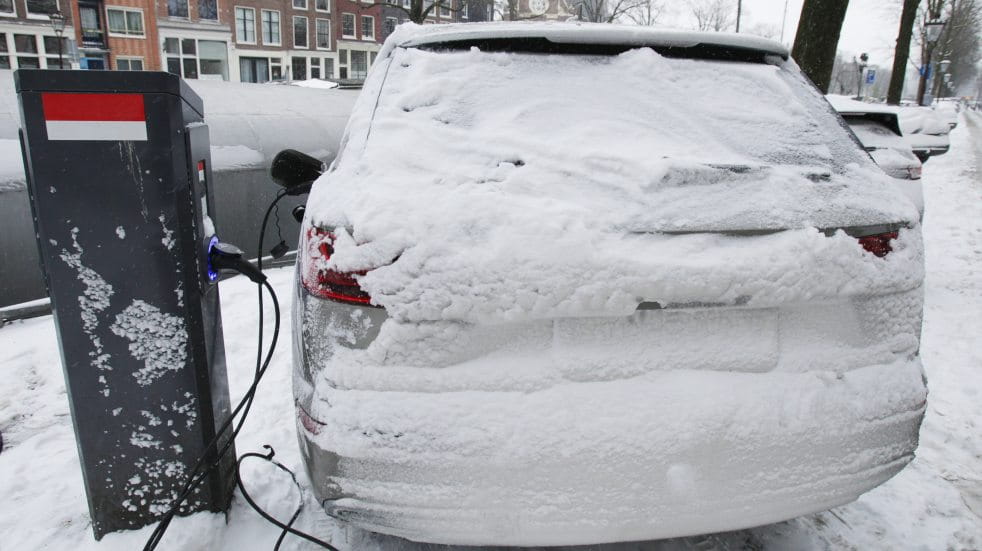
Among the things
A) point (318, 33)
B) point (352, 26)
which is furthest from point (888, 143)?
point (352, 26)

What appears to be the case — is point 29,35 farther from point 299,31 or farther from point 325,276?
point 325,276

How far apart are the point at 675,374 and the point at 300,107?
6.37 m

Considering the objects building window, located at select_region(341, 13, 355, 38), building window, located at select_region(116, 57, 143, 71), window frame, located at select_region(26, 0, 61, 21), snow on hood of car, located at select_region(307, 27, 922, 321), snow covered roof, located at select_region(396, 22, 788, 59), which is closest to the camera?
snow on hood of car, located at select_region(307, 27, 922, 321)

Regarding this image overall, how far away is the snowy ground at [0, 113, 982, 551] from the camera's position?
2.26 m

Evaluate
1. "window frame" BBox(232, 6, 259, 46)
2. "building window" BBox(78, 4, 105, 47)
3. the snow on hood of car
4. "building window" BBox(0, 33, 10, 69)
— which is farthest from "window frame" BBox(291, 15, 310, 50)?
the snow on hood of car

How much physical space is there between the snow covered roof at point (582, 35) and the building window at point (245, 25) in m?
47.9

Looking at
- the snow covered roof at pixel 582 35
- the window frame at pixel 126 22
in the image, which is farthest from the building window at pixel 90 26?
the snow covered roof at pixel 582 35

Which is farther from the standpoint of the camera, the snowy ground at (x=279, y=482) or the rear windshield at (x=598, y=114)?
the snowy ground at (x=279, y=482)

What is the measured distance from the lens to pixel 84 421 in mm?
2076

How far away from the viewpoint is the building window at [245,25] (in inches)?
1732

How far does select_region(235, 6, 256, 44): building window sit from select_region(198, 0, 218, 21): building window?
134cm

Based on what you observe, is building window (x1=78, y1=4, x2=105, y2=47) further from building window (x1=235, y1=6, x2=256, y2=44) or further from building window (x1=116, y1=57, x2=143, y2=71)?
building window (x1=235, y1=6, x2=256, y2=44)

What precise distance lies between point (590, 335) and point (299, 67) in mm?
50448

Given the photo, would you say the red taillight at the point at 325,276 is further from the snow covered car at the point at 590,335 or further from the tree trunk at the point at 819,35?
the tree trunk at the point at 819,35
